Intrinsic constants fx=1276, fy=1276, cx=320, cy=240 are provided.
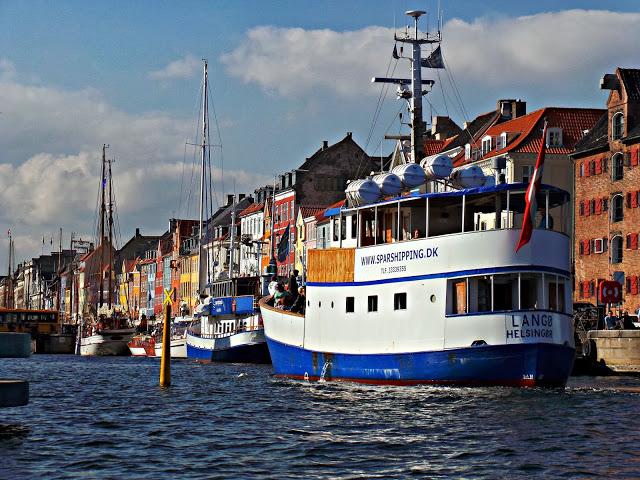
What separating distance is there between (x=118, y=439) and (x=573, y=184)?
60.5 meters

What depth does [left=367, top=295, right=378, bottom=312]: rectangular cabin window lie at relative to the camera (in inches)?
1629

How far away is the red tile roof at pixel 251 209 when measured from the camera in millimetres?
132950

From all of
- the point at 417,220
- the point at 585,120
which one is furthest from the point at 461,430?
the point at 585,120

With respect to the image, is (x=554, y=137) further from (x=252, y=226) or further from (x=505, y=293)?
(x=252, y=226)

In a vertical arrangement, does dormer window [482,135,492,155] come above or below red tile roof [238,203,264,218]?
below

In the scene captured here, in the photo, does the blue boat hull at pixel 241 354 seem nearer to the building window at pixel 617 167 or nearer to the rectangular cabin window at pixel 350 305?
the building window at pixel 617 167

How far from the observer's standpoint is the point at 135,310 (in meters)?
194

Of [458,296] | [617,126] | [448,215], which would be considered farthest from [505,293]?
[617,126]

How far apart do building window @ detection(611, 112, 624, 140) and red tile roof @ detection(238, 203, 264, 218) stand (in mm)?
59780

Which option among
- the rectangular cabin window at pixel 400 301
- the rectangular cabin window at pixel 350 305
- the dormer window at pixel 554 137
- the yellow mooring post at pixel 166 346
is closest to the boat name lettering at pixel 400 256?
the rectangular cabin window at pixel 400 301

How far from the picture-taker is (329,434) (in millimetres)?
27391

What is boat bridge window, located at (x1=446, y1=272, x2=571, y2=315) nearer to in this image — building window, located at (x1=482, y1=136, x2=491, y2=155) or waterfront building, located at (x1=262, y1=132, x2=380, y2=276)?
building window, located at (x1=482, y1=136, x2=491, y2=155)

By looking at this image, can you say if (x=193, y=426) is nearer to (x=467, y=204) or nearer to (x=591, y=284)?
(x=467, y=204)

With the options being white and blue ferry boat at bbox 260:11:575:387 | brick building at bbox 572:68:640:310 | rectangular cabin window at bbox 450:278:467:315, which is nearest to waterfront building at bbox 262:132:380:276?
brick building at bbox 572:68:640:310
